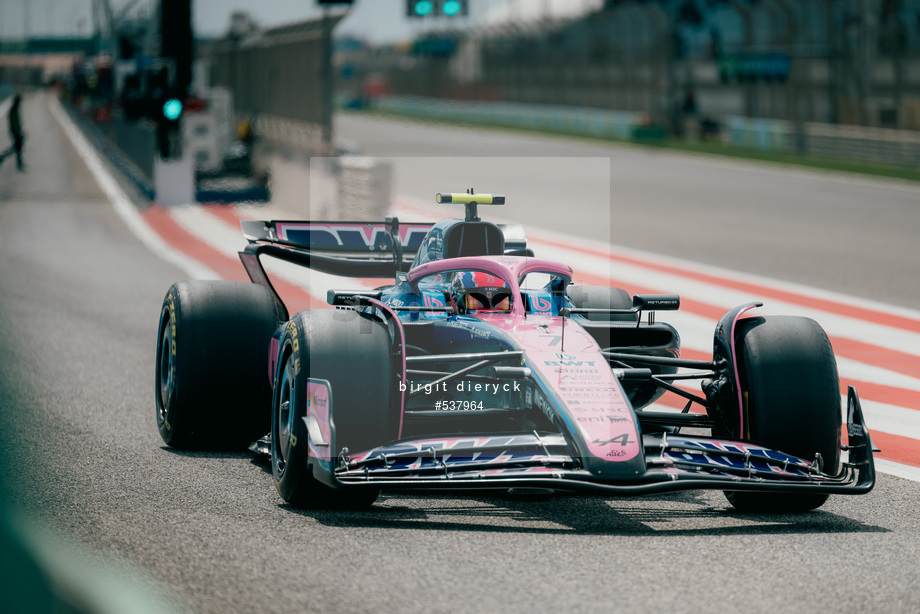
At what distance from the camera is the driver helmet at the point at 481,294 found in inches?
260

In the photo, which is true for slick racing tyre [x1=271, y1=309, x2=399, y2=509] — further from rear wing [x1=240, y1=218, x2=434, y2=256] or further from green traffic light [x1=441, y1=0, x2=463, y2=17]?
green traffic light [x1=441, y1=0, x2=463, y2=17]

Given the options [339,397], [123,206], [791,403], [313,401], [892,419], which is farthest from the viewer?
[123,206]

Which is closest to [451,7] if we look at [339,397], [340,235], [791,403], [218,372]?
[340,235]

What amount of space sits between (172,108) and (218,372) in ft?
48.9

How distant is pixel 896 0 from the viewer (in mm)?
39062

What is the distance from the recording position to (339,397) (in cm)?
559

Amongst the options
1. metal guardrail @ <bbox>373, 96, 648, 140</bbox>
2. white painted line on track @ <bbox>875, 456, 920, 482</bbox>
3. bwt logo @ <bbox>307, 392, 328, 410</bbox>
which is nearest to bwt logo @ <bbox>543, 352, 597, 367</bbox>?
bwt logo @ <bbox>307, 392, 328, 410</bbox>

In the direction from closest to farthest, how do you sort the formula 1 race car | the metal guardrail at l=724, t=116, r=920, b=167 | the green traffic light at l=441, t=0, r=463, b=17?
the formula 1 race car, the green traffic light at l=441, t=0, r=463, b=17, the metal guardrail at l=724, t=116, r=920, b=167

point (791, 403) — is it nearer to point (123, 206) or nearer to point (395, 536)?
point (395, 536)

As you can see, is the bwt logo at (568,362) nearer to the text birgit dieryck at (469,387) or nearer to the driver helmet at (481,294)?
the text birgit dieryck at (469,387)

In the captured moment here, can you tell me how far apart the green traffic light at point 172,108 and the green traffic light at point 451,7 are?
517 cm

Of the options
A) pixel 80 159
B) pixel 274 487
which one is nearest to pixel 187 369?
pixel 274 487

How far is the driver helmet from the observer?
6.59 metres

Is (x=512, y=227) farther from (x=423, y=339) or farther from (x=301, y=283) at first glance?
(x=301, y=283)
